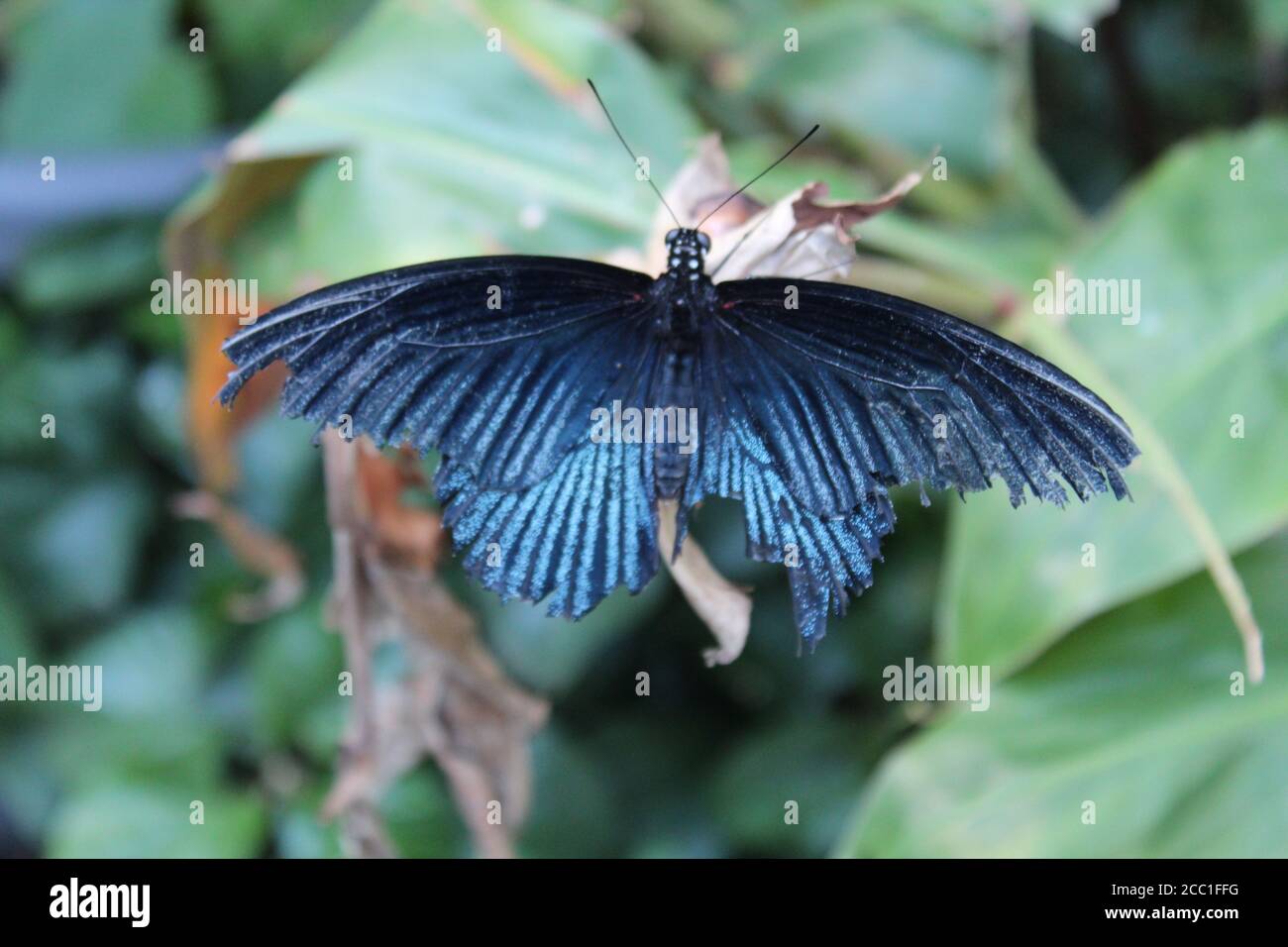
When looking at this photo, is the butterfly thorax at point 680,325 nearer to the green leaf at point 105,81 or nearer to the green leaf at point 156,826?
the green leaf at point 156,826

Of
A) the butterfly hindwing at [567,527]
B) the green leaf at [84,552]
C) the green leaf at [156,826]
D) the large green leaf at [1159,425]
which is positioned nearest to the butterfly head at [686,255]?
the butterfly hindwing at [567,527]

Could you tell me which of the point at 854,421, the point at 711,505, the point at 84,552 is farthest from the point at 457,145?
the point at 84,552

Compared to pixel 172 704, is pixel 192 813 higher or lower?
lower

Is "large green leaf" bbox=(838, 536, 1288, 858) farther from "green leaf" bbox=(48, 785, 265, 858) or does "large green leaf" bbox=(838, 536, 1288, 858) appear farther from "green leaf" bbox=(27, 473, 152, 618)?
"green leaf" bbox=(27, 473, 152, 618)

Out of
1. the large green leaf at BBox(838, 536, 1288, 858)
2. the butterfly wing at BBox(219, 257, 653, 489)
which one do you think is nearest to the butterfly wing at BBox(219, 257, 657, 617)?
the butterfly wing at BBox(219, 257, 653, 489)
